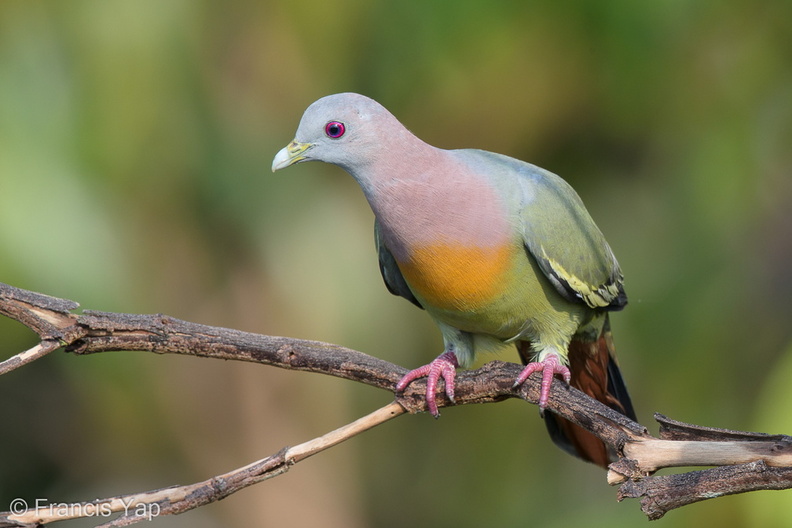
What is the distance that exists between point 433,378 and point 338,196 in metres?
2.29

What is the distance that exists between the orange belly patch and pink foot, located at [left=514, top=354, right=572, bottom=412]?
29 cm

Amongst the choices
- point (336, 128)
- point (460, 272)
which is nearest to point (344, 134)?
point (336, 128)

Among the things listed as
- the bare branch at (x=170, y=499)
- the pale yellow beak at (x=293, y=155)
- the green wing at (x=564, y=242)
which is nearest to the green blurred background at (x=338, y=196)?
the green wing at (x=564, y=242)

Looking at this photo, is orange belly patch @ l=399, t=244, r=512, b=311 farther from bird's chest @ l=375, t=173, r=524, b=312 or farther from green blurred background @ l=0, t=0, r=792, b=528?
green blurred background @ l=0, t=0, r=792, b=528

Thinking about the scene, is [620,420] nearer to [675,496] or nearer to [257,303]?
[675,496]

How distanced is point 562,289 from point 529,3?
204cm

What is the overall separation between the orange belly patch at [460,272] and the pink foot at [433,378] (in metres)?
0.22

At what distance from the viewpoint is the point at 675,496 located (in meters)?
2.19

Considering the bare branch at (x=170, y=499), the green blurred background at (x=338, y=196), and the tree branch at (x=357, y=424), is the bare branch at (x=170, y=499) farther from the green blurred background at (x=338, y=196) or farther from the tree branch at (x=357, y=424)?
the green blurred background at (x=338, y=196)

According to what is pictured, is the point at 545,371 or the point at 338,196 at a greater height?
the point at 338,196

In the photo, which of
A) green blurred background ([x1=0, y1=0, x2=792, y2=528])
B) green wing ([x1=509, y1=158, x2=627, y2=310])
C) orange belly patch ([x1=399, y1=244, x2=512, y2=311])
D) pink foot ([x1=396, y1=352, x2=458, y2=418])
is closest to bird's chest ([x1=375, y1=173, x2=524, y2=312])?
orange belly patch ([x1=399, y1=244, x2=512, y2=311])

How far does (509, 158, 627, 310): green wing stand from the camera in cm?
321

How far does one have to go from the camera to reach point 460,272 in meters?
3.07

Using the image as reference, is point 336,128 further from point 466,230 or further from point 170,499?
point 170,499
